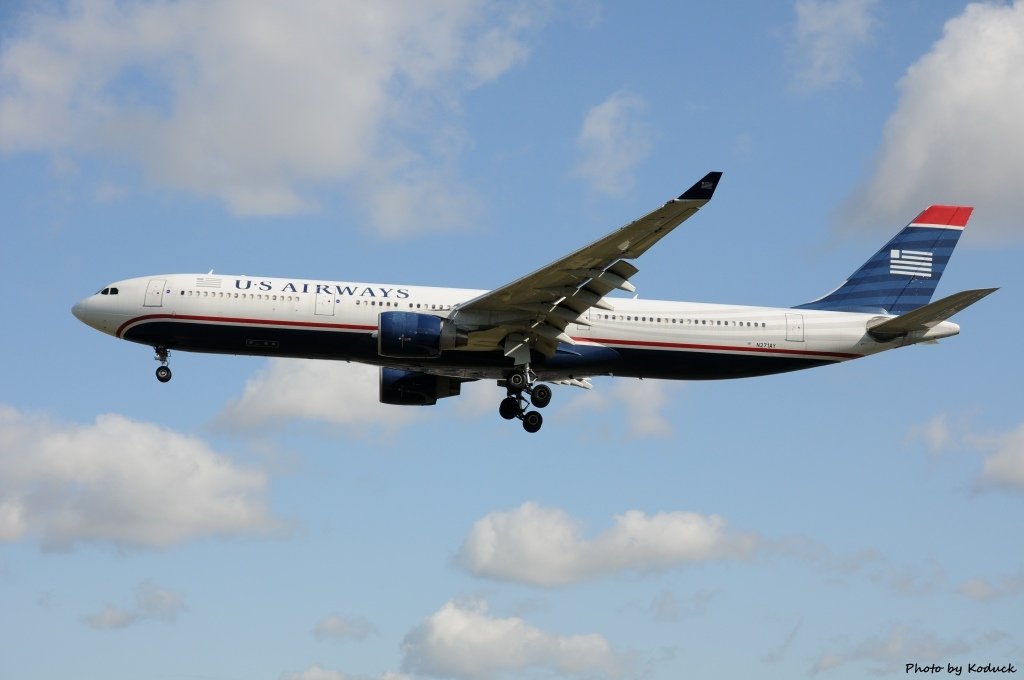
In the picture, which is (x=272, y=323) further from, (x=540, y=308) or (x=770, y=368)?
(x=770, y=368)

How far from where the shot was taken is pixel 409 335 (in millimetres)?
39281

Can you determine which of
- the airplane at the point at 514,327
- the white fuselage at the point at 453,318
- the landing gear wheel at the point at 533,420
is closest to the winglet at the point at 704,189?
the airplane at the point at 514,327

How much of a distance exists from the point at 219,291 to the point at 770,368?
1794cm

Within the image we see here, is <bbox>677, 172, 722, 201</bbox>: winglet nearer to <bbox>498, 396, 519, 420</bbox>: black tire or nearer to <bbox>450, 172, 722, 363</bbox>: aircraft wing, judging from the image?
<bbox>450, 172, 722, 363</bbox>: aircraft wing

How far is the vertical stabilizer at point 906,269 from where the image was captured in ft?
149

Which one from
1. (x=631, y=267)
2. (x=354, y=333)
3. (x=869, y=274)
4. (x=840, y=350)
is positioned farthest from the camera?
(x=869, y=274)

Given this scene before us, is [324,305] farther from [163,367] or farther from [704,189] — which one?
[704,189]

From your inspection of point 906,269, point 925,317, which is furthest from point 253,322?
point 906,269

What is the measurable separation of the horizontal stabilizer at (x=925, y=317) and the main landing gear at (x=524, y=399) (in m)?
10.9

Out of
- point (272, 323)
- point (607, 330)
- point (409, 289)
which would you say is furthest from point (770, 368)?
point (272, 323)

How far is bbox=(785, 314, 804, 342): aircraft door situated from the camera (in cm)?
4322

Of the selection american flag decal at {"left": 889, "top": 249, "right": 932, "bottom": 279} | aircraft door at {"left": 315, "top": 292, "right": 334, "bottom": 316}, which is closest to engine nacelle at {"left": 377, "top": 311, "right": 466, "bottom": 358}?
aircraft door at {"left": 315, "top": 292, "right": 334, "bottom": 316}

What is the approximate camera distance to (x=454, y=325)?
40.2 m

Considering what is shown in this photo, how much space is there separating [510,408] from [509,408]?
46mm
